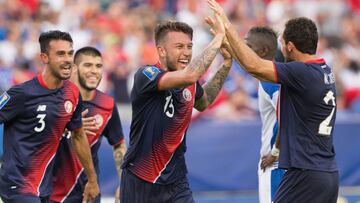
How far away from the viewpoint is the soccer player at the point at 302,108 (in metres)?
8.46

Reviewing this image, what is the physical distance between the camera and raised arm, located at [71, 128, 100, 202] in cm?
972

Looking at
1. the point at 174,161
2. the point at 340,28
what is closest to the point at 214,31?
the point at 174,161

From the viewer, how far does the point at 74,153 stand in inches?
407

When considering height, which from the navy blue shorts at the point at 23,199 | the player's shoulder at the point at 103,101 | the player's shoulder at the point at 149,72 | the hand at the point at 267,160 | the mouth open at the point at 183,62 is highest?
the mouth open at the point at 183,62

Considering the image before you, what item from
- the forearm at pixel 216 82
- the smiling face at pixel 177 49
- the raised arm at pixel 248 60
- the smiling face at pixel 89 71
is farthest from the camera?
the smiling face at pixel 89 71

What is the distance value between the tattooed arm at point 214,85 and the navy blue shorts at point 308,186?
134 centimetres

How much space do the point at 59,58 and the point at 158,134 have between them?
133 cm

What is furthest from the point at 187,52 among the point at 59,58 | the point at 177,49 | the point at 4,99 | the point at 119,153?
the point at 119,153

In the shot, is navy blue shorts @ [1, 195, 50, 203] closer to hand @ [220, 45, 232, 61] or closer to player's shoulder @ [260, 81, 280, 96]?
hand @ [220, 45, 232, 61]

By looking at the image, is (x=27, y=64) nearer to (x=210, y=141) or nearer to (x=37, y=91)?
(x=210, y=141)

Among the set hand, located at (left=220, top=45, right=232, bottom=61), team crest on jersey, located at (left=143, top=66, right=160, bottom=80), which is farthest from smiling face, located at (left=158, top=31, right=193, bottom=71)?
hand, located at (left=220, top=45, right=232, bottom=61)

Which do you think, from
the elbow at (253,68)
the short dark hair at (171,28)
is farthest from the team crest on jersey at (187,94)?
the elbow at (253,68)

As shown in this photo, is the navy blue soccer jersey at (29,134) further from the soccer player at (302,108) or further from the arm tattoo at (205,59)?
the soccer player at (302,108)

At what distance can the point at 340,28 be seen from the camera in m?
21.2
